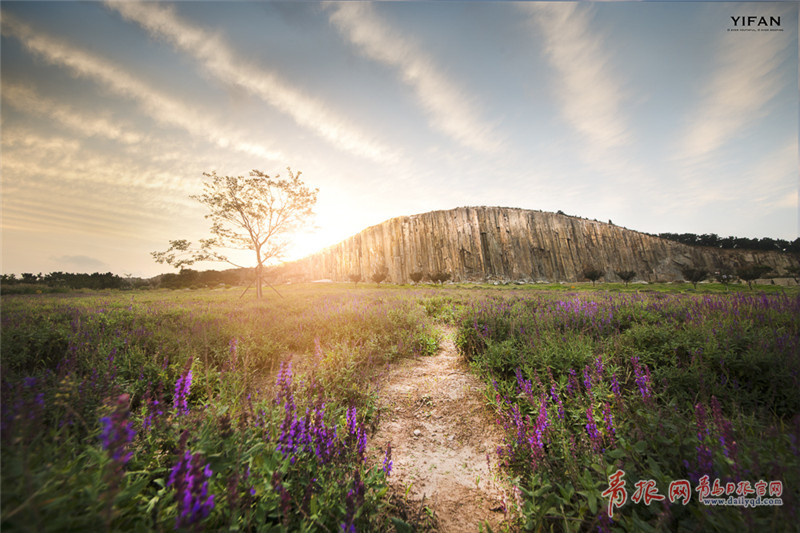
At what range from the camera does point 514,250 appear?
205ft

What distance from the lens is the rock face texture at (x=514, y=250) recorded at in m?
60.3

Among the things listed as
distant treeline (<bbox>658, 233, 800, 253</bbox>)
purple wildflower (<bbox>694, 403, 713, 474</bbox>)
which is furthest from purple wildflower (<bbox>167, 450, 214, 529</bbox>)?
distant treeline (<bbox>658, 233, 800, 253</bbox>)

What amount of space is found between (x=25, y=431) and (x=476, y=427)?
3.51 metres

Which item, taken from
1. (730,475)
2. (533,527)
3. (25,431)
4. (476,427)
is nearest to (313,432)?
(25,431)

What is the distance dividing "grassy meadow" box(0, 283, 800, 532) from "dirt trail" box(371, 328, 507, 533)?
17 cm

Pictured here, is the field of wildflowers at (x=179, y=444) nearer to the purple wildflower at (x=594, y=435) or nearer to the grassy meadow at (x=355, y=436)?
the grassy meadow at (x=355, y=436)

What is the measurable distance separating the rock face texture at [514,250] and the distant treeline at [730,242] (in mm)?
2015

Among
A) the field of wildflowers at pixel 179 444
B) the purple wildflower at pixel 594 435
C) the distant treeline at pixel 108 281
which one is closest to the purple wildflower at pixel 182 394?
the field of wildflowers at pixel 179 444

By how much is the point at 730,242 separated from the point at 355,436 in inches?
4329

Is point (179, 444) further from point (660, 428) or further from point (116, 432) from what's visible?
point (660, 428)

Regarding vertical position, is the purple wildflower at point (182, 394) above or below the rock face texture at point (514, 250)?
below

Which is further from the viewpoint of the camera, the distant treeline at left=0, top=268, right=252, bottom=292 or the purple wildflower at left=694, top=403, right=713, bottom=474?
the distant treeline at left=0, top=268, right=252, bottom=292

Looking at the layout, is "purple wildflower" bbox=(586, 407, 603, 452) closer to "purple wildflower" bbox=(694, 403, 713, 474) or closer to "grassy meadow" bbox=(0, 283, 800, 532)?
"grassy meadow" bbox=(0, 283, 800, 532)

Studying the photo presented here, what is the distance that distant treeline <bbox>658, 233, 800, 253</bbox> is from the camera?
65.2m
